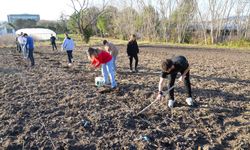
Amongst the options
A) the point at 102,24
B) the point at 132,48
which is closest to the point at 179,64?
the point at 132,48

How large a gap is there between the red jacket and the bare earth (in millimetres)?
938

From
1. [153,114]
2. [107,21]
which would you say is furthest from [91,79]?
[107,21]

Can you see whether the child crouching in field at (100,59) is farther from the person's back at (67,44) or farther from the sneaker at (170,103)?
the person's back at (67,44)

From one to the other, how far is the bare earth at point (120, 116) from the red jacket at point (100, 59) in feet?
3.08

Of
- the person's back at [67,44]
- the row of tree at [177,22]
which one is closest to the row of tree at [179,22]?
the row of tree at [177,22]

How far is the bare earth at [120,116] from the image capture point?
4328 mm

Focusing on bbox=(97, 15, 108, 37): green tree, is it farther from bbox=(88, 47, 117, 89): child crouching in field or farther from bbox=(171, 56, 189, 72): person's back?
bbox=(171, 56, 189, 72): person's back

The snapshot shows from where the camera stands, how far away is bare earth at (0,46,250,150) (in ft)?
14.2

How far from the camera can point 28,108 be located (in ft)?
19.6

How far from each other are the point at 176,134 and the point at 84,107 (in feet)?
8.18

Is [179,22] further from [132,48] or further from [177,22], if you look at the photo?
[132,48]

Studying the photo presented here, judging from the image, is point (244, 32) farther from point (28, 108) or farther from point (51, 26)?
point (51, 26)

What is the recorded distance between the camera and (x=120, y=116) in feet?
17.7

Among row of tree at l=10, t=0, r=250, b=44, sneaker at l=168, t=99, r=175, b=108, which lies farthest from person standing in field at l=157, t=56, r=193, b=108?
row of tree at l=10, t=0, r=250, b=44
